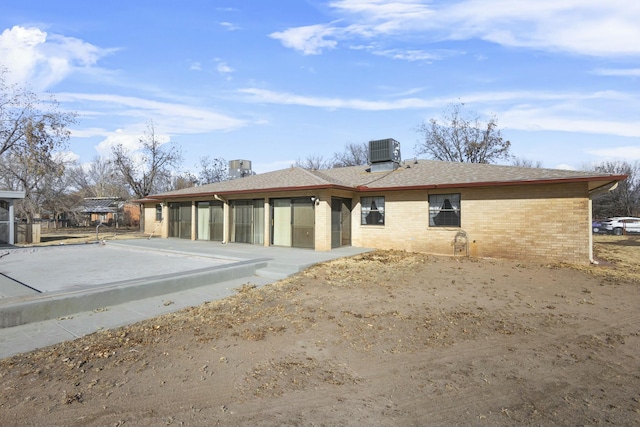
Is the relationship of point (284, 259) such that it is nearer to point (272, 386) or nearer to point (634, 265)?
point (272, 386)

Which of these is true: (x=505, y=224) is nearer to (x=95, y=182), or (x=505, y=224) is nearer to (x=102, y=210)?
(x=102, y=210)

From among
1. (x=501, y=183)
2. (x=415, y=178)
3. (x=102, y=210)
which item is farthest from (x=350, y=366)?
(x=102, y=210)

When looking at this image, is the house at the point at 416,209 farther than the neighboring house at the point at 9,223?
No

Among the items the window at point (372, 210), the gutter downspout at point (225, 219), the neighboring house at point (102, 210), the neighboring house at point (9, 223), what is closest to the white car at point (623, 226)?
the window at point (372, 210)

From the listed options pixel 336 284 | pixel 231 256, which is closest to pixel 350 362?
pixel 336 284

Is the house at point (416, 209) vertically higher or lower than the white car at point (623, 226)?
higher

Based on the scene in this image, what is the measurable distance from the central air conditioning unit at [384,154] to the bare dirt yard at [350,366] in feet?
35.9

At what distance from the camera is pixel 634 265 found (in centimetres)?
1132

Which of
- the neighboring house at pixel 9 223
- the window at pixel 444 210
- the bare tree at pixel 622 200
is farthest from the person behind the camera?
the bare tree at pixel 622 200

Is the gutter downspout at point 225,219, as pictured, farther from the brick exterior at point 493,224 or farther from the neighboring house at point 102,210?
the neighboring house at point 102,210

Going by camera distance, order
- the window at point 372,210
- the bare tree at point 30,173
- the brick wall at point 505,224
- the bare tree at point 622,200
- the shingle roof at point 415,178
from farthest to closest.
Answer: the bare tree at point 622,200, the bare tree at point 30,173, the window at point 372,210, the shingle roof at point 415,178, the brick wall at point 505,224

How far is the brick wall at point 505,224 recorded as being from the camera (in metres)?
11.2

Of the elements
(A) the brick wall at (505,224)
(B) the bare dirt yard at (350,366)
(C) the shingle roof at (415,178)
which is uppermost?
(C) the shingle roof at (415,178)

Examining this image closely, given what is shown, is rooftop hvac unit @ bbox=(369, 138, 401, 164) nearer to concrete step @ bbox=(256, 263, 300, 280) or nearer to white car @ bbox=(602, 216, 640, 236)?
concrete step @ bbox=(256, 263, 300, 280)
